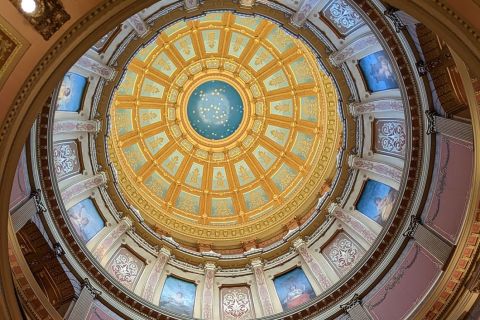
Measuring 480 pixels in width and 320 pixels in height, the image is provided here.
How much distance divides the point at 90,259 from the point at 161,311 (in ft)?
11.9

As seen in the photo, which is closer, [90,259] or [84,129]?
[90,259]

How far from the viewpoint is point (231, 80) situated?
31.1 metres

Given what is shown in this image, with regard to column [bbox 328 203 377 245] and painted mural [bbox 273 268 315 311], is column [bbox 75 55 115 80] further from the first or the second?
painted mural [bbox 273 268 315 311]

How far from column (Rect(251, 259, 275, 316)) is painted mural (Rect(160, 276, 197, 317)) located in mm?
2974

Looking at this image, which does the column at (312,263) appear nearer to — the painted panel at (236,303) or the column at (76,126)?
the painted panel at (236,303)

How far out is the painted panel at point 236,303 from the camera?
68.3 ft

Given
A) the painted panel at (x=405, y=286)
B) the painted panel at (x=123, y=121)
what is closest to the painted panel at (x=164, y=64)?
the painted panel at (x=123, y=121)

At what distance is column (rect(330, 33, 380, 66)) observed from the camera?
1744cm

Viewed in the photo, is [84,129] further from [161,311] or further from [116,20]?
[116,20]

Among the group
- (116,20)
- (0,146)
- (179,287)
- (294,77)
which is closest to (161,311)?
(179,287)

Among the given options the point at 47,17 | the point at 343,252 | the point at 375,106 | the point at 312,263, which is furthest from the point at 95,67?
the point at 343,252

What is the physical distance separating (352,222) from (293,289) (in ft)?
13.3

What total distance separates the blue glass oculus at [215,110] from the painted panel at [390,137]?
13.3m

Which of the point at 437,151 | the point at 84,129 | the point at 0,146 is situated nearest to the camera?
the point at 0,146
